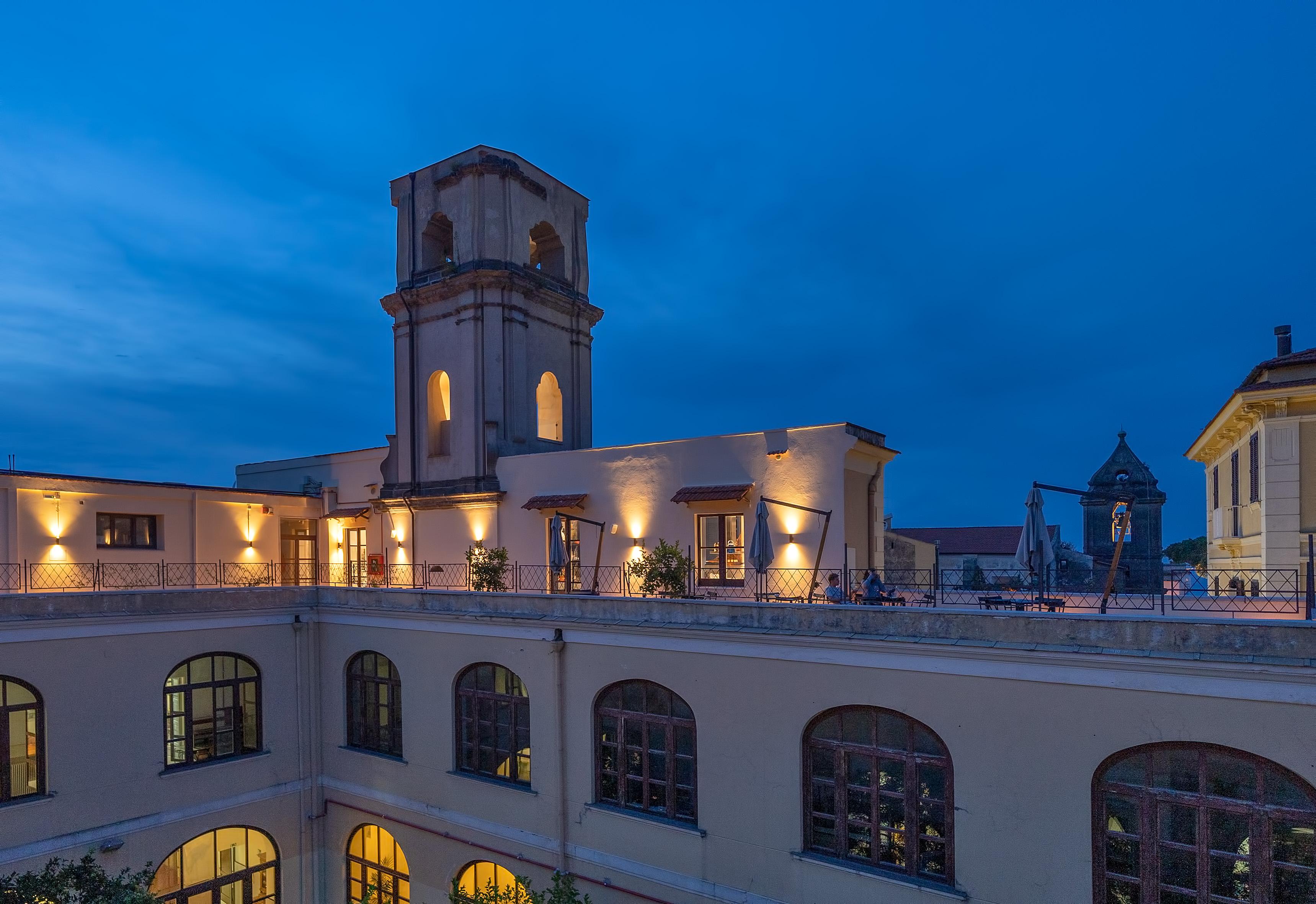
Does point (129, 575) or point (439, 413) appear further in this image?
point (439, 413)

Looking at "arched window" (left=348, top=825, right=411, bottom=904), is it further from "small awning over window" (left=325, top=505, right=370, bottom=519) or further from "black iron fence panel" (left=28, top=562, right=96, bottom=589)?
"small awning over window" (left=325, top=505, right=370, bottom=519)

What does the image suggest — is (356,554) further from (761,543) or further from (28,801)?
(761,543)

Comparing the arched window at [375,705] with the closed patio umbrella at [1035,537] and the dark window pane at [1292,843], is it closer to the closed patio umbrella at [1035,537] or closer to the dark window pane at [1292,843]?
the closed patio umbrella at [1035,537]

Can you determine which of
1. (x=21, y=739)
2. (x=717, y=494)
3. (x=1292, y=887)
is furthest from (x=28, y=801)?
(x=1292, y=887)

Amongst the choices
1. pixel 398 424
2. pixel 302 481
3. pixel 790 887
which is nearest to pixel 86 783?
pixel 398 424

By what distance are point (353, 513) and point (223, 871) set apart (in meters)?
12.0

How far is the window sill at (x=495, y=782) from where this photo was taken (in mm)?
14188

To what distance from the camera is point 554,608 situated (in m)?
14.0

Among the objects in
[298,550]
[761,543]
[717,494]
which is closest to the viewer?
[761,543]

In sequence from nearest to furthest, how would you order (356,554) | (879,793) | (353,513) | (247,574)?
(879,793)
(247,574)
(353,513)
(356,554)

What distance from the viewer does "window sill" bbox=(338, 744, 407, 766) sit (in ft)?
53.3

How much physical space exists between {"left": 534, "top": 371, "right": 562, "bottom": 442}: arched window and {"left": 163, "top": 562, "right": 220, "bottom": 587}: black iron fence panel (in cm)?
1067

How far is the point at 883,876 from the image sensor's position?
10.5 metres

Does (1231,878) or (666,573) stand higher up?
(666,573)
